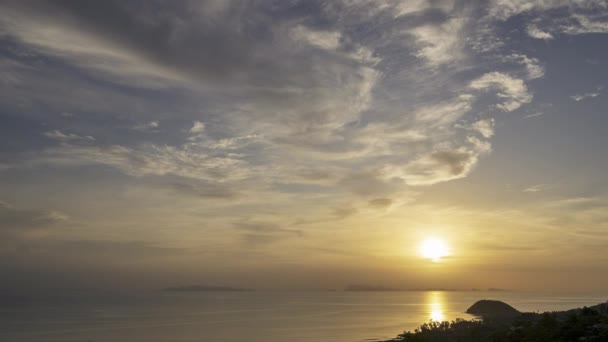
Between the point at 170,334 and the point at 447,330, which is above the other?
the point at 447,330

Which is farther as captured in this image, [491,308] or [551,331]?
[491,308]

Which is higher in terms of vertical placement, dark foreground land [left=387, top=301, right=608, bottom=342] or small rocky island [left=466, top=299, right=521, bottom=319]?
dark foreground land [left=387, top=301, right=608, bottom=342]

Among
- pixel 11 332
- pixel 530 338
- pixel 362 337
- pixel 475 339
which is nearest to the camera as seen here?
pixel 530 338

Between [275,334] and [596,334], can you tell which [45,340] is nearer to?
[275,334]

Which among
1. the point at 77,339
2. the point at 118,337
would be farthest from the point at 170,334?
the point at 77,339

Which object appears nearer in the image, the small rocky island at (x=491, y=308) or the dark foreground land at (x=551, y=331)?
the dark foreground land at (x=551, y=331)

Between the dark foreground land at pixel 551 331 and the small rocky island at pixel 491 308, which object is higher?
the dark foreground land at pixel 551 331

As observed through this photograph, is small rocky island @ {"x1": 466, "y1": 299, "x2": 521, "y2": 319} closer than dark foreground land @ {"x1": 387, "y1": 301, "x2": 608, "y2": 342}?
No

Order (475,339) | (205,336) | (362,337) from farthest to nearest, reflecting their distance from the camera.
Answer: (205,336), (362,337), (475,339)

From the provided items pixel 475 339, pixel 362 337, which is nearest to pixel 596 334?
pixel 475 339

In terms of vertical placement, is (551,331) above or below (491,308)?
above

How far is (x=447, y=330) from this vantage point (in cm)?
5497

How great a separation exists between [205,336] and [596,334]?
2925 inches

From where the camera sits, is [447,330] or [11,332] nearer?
[447,330]
